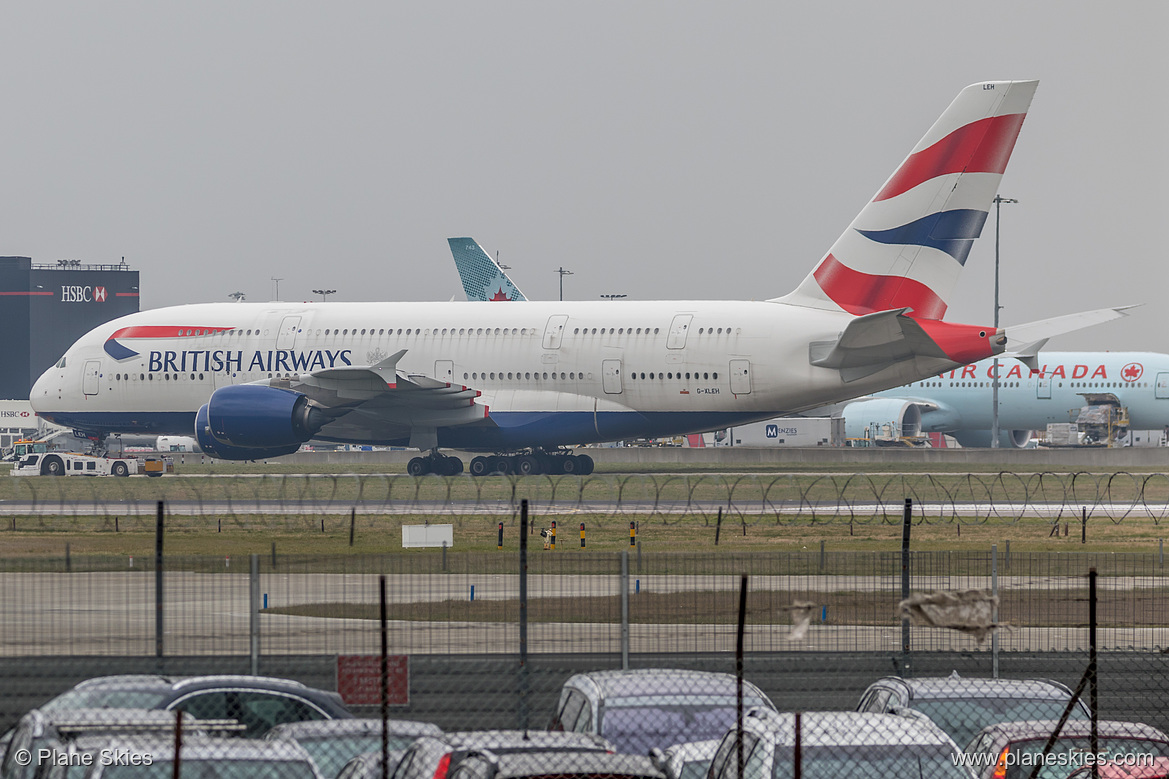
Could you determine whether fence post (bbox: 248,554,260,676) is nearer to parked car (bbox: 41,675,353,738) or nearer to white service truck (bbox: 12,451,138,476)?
parked car (bbox: 41,675,353,738)

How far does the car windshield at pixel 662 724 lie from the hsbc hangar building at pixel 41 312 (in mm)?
131927

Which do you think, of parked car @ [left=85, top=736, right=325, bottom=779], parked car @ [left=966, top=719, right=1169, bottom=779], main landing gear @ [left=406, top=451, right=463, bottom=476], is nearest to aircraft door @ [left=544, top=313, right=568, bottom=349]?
main landing gear @ [left=406, top=451, right=463, bottom=476]

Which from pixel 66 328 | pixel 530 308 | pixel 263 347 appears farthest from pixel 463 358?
pixel 66 328

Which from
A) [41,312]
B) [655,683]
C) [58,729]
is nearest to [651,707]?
[655,683]

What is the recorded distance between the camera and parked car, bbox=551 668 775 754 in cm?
989

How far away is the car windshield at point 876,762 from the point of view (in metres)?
8.30

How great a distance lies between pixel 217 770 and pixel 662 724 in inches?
140

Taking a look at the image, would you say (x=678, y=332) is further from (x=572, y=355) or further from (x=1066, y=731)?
(x=1066, y=731)

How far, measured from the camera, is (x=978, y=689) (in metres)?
10.9

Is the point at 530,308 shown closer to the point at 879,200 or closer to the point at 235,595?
the point at 879,200

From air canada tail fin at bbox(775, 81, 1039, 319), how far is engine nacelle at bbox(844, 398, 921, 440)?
1437 inches

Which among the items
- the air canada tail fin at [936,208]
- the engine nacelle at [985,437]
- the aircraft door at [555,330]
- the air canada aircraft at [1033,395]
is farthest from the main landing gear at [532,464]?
the engine nacelle at [985,437]

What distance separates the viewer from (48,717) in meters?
8.94

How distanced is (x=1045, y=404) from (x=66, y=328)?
98.2 metres
